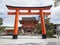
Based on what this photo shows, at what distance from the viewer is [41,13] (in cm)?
1438

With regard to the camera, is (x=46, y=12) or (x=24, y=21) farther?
(x=24, y=21)

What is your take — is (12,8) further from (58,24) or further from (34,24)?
(58,24)

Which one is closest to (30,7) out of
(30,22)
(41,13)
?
(41,13)

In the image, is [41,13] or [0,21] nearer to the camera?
[41,13]

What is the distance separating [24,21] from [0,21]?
919 centimetres

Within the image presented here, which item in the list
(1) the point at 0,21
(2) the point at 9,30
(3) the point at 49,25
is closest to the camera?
(3) the point at 49,25

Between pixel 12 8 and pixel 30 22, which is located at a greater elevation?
pixel 12 8

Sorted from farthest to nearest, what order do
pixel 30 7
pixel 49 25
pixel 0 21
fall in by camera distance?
pixel 0 21
pixel 49 25
pixel 30 7

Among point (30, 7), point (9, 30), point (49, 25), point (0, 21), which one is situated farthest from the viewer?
point (0, 21)

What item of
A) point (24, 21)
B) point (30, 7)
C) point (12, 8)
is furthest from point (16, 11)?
→ point (24, 21)

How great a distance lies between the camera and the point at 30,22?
2694cm

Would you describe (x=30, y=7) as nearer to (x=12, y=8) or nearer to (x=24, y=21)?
(x=12, y=8)

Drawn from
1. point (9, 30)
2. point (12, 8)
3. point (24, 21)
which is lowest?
point (9, 30)

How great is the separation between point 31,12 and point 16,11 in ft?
5.47
